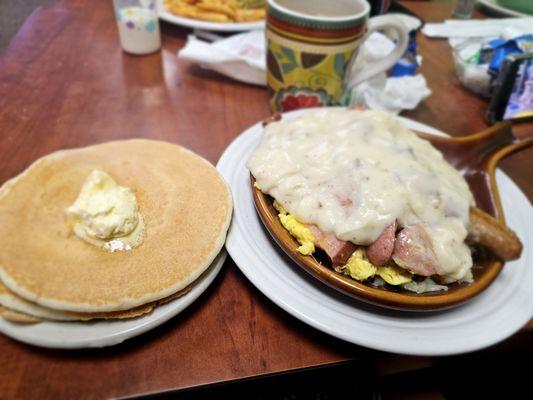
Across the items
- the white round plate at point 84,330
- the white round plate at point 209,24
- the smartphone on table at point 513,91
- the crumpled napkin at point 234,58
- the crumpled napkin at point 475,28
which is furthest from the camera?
the crumpled napkin at point 475,28

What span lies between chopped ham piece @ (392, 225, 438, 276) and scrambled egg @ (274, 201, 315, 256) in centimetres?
14

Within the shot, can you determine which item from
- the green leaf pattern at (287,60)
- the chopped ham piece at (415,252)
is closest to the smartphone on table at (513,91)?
the green leaf pattern at (287,60)

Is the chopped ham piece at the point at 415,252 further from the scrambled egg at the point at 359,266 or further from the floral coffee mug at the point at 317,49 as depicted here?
the floral coffee mug at the point at 317,49

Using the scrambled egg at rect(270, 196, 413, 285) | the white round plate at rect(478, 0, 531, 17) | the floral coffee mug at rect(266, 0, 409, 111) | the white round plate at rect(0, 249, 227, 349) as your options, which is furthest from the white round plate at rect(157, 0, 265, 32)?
the white round plate at rect(478, 0, 531, 17)

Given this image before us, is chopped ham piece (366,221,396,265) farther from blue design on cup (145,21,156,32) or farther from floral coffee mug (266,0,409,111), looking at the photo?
blue design on cup (145,21,156,32)

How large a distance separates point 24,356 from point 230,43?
106cm

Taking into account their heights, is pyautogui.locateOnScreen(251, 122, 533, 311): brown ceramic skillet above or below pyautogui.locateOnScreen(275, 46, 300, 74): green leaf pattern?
below

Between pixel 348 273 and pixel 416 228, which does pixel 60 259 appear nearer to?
pixel 348 273

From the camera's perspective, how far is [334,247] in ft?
1.96

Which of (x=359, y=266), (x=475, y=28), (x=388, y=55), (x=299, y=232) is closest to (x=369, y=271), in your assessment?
(x=359, y=266)

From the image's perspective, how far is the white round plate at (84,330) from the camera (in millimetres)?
514

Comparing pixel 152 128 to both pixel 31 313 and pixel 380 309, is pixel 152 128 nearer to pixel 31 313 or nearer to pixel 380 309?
pixel 31 313

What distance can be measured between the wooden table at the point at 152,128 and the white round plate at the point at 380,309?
0.18ft

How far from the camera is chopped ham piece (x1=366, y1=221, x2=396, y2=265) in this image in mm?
595
